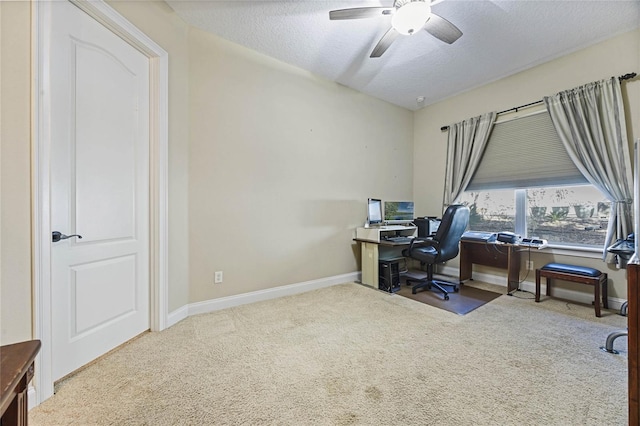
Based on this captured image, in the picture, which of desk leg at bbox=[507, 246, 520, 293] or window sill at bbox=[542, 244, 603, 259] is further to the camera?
desk leg at bbox=[507, 246, 520, 293]

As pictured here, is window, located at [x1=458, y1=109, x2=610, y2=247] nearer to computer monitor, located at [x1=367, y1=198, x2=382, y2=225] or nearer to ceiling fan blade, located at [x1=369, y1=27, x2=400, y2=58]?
computer monitor, located at [x1=367, y1=198, x2=382, y2=225]

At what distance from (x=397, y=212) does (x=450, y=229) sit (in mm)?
941

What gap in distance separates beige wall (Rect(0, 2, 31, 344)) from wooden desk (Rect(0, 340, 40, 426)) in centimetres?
84

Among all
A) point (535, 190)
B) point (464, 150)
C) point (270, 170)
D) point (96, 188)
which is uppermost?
point (464, 150)

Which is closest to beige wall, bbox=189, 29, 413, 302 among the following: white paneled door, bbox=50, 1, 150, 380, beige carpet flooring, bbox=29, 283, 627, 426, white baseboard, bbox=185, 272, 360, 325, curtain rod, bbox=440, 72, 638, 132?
white baseboard, bbox=185, 272, 360, 325

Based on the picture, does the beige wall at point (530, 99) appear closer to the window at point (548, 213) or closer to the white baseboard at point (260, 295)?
the window at point (548, 213)

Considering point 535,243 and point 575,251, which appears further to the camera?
point 535,243

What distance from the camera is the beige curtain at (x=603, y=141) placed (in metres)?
2.48

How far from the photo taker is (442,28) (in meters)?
2.05

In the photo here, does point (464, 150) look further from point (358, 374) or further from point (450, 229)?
point (358, 374)

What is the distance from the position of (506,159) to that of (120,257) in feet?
14.7

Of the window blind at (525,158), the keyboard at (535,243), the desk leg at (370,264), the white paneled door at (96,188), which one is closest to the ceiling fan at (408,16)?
the white paneled door at (96,188)

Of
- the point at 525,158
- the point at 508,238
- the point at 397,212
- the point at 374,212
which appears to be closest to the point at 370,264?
the point at 374,212

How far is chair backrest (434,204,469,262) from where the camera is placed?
290 centimetres
